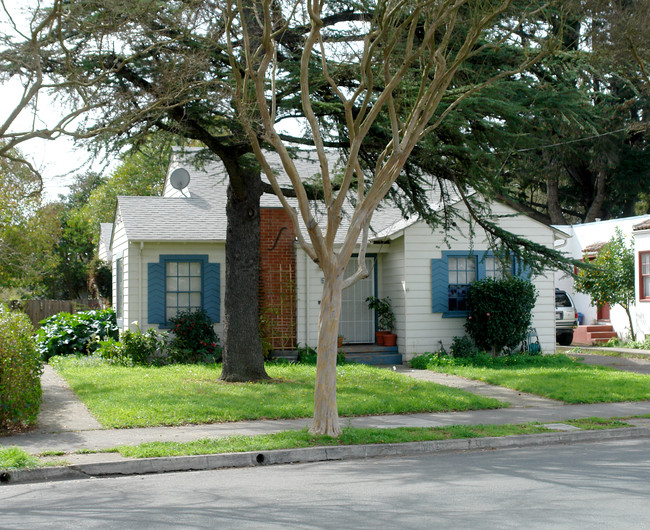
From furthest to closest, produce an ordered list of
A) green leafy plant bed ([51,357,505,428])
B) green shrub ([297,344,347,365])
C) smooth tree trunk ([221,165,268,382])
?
green shrub ([297,344,347,365]) → smooth tree trunk ([221,165,268,382]) → green leafy plant bed ([51,357,505,428])

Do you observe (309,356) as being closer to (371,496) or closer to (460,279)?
(460,279)

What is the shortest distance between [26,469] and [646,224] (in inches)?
837

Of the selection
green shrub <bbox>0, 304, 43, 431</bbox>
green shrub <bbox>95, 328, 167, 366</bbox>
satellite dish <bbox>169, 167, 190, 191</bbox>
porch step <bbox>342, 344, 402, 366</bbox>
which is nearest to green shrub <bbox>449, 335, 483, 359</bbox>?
porch step <bbox>342, 344, 402, 366</bbox>

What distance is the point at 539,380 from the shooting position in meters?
15.4

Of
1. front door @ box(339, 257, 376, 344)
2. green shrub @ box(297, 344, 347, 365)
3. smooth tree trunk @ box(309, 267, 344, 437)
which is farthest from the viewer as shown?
front door @ box(339, 257, 376, 344)

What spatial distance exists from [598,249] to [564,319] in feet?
12.7

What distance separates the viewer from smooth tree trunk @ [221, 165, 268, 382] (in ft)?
49.4

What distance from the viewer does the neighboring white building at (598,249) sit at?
80.7ft

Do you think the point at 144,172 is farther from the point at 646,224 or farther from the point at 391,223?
the point at 646,224

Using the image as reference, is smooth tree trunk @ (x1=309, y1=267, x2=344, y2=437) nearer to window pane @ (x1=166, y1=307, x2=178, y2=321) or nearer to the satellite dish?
window pane @ (x1=166, y1=307, x2=178, y2=321)

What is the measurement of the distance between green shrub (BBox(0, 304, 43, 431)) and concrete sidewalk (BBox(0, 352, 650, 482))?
33 cm

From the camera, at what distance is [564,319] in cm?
2544

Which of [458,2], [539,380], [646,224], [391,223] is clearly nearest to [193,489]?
[458,2]

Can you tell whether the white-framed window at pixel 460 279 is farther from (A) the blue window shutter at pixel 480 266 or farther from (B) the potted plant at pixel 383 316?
(B) the potted plant at pixel 383 316
